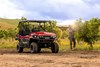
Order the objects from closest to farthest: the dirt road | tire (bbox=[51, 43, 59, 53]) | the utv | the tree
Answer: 1. the dirt road
2. the utv
3. tire (bbox=[51, 43, 59, 53])
4. the tree

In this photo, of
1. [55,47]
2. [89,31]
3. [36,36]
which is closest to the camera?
[36,36]

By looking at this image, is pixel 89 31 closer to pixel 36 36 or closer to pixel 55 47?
pixel 55 47

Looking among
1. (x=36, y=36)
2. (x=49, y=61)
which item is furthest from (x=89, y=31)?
(x=49, y=61)

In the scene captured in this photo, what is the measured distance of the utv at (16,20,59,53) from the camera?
88.8 feet

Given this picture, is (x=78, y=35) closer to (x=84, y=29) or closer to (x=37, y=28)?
(x=84, y=29)

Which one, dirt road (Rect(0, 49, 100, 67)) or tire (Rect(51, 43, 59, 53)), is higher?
tire (Rect(51, 43, 59, 53))

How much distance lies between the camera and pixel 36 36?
27.1 metres

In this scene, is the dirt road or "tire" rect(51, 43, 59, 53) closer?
the dirt road

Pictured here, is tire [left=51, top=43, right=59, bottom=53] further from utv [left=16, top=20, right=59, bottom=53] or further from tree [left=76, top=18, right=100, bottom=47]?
tree [left=76, top=18, right=100, bottom=47]

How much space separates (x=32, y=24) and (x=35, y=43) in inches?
74.6

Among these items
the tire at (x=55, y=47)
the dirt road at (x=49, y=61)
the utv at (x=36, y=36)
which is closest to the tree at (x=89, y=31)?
the utv at (x=36, y=36)

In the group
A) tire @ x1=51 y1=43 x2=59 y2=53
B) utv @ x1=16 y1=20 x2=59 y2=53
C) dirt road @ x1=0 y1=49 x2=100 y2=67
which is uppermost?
utv @ x1=16 y1=20 x2=59 y2=53

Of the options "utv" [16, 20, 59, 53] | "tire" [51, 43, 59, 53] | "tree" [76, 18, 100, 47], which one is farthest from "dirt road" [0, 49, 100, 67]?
"tree" [76, 18, 100, 47]

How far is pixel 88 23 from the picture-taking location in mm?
34688
